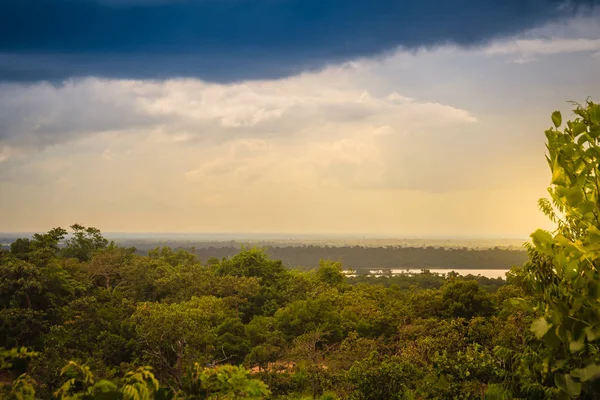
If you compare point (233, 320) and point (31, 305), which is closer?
point (31, 305)

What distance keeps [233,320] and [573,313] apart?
1852 centimetres

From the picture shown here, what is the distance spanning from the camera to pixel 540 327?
1.69 meters

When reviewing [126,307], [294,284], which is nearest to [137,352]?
[126,307]

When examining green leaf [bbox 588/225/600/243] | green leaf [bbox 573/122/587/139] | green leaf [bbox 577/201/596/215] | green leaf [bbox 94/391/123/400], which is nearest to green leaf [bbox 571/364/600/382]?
green leaf [bbox 588/225/600/243]

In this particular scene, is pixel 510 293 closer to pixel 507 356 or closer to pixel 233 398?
pixel 507 356

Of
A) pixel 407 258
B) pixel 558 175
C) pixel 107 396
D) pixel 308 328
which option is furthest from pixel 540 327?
pixel 407 258

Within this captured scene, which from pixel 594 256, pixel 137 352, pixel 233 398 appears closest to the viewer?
pixel 594 256

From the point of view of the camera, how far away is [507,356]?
5.29 metres

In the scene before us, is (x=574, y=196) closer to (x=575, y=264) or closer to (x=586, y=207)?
(x=586, y=207)

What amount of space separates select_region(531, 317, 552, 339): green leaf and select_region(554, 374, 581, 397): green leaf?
0.50 ft

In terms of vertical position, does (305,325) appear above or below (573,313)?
below

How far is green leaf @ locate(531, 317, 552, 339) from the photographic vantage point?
5.41ft

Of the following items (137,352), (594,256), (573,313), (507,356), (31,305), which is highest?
(594,256)

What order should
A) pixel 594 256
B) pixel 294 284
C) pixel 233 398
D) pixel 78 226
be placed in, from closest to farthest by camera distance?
pixel 594 256, pixel 233 398, pixel 294 284, pixel 78 226
